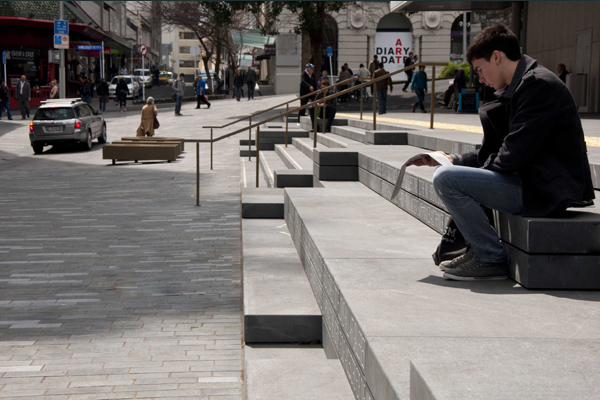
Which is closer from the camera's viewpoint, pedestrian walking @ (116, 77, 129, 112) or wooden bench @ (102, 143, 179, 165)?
wooden bench @ (102, 143, 179, 165)

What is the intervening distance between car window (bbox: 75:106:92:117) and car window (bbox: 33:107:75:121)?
0.36 meters

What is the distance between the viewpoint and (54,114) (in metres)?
24.0

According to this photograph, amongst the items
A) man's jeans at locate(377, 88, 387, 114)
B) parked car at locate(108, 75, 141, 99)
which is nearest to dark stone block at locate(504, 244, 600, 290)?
man's jeans at locate(377, 88, 387, 114)

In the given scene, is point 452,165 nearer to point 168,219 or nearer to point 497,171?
point 497,171

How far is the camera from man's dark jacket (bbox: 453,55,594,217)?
4.02 m

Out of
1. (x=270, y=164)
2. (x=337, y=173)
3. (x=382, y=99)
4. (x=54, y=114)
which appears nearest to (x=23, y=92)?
(x=54, y=114)

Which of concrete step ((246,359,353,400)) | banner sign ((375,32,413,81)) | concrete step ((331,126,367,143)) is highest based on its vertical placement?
banner sign ((375,32,413,81))

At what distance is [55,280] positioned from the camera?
7.53 metres

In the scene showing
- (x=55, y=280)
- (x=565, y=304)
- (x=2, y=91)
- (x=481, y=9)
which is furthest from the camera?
(x=2, y=91)

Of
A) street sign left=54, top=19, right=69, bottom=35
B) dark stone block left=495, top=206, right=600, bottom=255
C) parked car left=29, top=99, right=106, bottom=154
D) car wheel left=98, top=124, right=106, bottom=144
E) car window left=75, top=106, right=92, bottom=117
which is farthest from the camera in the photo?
street sign left=54, top=19, right=69, bottom=35

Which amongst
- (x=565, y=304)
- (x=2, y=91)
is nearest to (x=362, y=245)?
(x=565, y=304)

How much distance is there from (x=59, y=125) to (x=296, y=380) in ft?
69.6

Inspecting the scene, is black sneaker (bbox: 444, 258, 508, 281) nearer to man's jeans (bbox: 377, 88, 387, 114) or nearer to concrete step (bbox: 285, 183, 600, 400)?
concrete step (bbox: 285, 183, 600, 400)

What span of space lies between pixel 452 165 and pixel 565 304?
3.25 ft
